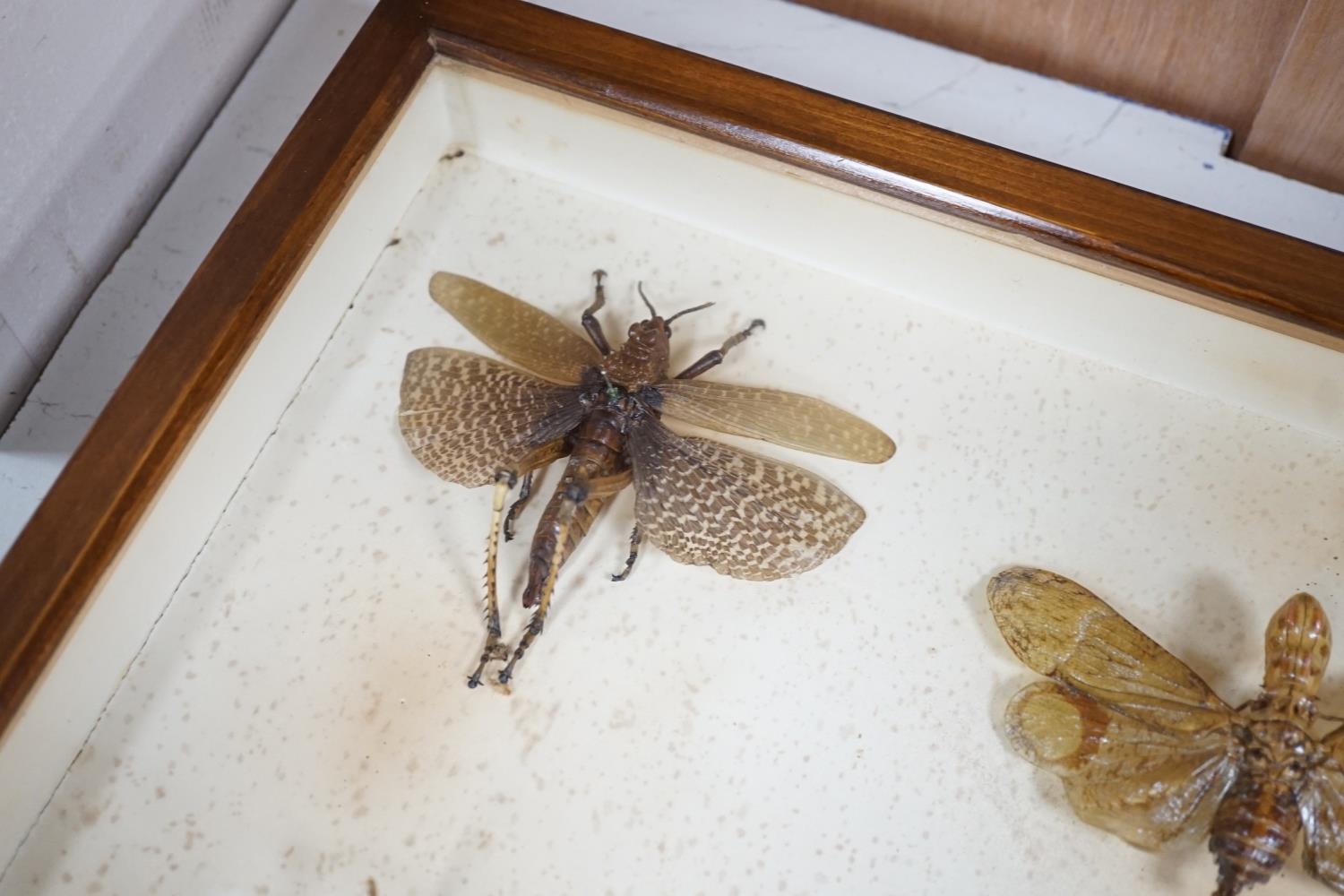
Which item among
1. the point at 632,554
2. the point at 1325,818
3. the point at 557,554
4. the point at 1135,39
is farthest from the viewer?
the point at 1135,39

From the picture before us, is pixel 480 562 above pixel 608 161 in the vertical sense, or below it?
below

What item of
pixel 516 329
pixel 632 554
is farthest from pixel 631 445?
pixel 516 329

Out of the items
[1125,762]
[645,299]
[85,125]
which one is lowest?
[1125,762]

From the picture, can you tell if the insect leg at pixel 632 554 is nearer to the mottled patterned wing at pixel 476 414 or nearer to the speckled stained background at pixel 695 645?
the speckled stained background at pixel 695 645

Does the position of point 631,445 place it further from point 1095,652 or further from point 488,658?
point 1095,652

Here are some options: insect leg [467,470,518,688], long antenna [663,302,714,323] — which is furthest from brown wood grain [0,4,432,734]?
long antenna [663,302,714,323]

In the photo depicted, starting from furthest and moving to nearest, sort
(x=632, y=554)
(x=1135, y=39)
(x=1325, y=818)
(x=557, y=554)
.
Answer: (x=1135, y=39)
(x=632, y=554)
(x=557, y=554)
(x=1325, y=818)

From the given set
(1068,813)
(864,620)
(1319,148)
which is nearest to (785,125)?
(864,620)

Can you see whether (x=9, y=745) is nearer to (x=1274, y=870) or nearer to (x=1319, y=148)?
(x=1274, y=870)

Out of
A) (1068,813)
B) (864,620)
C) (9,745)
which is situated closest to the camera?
(9,745)
